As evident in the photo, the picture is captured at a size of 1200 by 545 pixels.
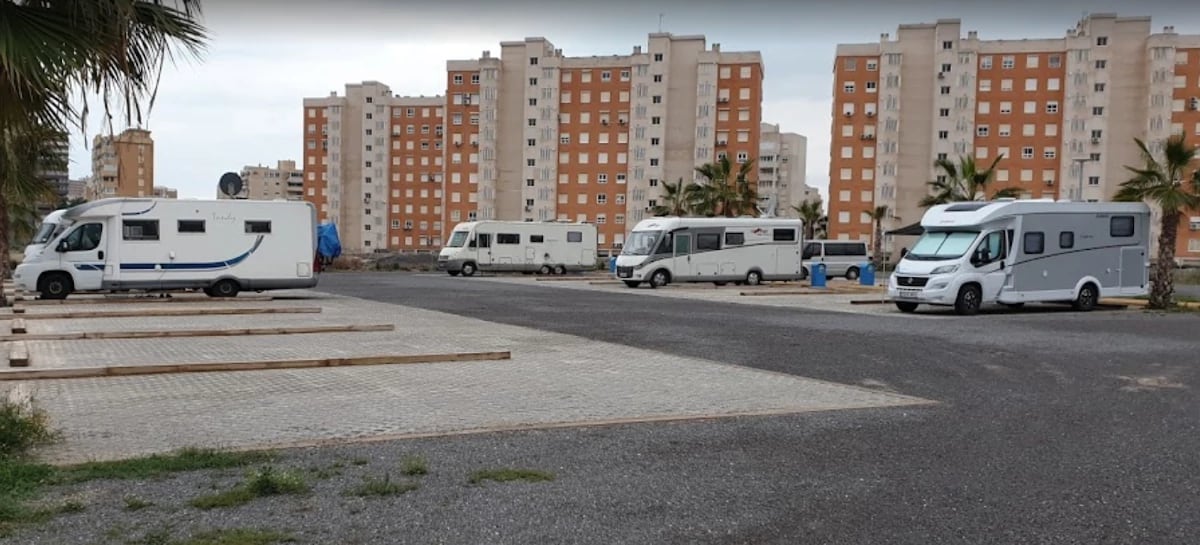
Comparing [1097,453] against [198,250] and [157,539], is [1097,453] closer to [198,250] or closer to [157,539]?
[157,539]

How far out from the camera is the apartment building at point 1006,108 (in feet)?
286

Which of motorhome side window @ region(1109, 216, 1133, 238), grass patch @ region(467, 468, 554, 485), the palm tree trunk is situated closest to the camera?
grass patch @ region(467, 468, 554, 485)

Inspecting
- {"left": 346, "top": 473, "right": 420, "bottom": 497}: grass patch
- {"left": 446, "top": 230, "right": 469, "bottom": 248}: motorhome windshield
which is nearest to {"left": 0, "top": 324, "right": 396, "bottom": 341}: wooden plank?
{"left": 346, "top": 473, "right": 420, "bottom": 497}: grass patch

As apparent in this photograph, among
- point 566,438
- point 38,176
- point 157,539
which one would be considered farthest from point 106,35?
point 38,176

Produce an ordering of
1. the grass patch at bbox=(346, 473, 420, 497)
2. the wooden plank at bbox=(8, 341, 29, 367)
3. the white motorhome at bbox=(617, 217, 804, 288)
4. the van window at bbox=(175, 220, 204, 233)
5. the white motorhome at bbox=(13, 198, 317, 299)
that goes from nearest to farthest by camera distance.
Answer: the grass patch at bbox=(346, 473, 420, 497) < the wooden plank at bbox=(8, 341, 29, 367) < the white motorhome at bbox=(13, 198, 317, 299) < the van window at bbox=(175, 220, 204, 233) < the white motorhome at bbox=(617, 217, 804, 288)

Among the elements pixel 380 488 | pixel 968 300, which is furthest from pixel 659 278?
pixel 380 488

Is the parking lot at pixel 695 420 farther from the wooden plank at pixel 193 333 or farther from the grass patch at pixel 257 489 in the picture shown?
the grass patch at pixel 257 489

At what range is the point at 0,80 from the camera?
5.93m

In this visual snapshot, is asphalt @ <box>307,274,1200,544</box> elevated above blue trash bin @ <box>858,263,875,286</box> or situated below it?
below

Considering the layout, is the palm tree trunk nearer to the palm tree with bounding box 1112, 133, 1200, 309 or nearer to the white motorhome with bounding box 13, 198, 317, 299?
the palm tree with bounding box 1112, 133, 1200, 309

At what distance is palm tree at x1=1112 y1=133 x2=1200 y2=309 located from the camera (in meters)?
22.6

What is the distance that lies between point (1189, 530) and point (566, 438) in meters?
4.08

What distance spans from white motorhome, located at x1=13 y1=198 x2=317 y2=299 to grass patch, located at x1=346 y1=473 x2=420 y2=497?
19144 mm

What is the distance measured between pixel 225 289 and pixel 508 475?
19659 millimetres
